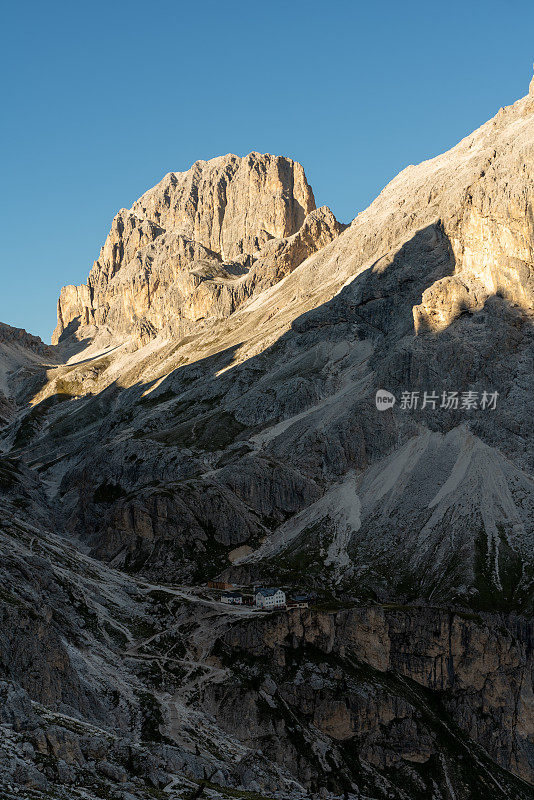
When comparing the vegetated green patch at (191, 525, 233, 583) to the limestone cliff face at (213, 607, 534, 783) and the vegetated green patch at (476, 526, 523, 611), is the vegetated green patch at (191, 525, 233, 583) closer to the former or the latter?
the limestone cliff face at (213, 607, 534, 783)

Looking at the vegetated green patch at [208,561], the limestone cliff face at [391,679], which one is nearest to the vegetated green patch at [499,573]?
the limestone cliff face at [391,679]

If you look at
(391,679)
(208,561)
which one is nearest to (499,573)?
(391,679)

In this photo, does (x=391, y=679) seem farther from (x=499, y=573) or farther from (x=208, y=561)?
(x=208, y=561)

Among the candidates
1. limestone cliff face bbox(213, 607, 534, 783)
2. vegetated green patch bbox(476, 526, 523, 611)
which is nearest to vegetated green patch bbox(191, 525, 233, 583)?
limestone cliff face bbox(213, 607, 534, 783)

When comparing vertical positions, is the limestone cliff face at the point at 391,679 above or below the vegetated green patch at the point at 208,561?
below

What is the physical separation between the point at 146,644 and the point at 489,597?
73358mm

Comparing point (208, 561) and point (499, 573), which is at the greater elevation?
point (499, 573)

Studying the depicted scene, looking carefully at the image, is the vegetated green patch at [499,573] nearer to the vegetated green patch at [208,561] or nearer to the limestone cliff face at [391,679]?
the limestone cliff face at [391,679]

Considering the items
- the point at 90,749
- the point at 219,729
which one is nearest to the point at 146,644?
the point at 219,729

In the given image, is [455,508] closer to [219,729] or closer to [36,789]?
[219,729]

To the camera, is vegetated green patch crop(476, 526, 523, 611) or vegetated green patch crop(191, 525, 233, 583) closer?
vegetated green patch crop(476, 526, 523, 611)

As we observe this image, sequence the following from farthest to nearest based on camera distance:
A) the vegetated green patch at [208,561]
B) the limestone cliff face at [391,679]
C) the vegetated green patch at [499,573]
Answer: the vegetated green patch at [208,561], the vegetated green patch at [499,573], the limestone cliff face at [391,679]

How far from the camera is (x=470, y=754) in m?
130

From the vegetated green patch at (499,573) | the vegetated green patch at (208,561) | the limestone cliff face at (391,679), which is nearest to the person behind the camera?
the limestone cliff face at (391,679)
